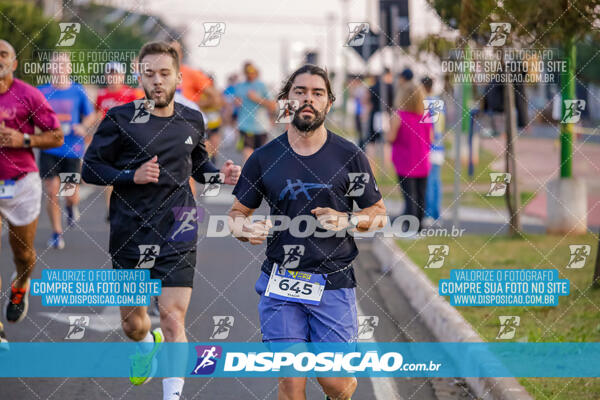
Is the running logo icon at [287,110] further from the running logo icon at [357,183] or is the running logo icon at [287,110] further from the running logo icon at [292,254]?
the running logo icon at [292,254]

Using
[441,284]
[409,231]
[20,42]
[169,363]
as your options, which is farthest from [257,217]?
[20,42]

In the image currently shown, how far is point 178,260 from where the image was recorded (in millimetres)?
5953

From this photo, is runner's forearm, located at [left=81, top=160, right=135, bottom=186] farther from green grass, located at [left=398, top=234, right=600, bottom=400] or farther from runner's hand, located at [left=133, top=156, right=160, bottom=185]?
green grass, located at [left=398, top=234, right=600, bottom=400]

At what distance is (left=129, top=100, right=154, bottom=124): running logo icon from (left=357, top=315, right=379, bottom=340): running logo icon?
2.29m

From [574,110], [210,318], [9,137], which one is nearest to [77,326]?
[210,318]

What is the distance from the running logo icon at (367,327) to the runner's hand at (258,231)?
2449 millimetres

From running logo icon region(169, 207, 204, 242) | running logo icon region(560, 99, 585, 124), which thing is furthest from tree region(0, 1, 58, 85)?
running logo icon region(169, 207, 204, 242)

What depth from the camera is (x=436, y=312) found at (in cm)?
823

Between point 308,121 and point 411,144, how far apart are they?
763cm

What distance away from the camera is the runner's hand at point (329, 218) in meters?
4.86

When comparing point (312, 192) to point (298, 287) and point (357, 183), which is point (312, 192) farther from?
point (298, 287)

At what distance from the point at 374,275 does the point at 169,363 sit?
17.5 ft

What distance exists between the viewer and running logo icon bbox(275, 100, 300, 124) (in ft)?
16.9

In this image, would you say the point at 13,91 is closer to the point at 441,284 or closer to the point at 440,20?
the point at 441,284
